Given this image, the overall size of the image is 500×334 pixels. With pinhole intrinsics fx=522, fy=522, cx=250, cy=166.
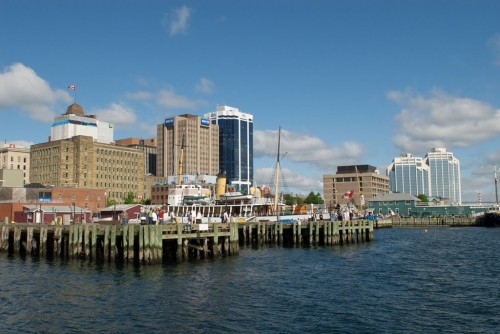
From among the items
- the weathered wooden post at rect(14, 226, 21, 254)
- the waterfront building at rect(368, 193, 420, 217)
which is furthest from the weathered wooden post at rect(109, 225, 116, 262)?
the waterfront building at rect(368, 193, 420, 217)

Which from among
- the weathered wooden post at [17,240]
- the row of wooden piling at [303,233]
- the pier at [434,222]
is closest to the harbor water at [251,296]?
the weathered wooden post at [17,240]

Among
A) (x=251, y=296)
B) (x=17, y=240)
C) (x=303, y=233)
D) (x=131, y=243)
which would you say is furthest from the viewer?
(x=303, y=233)

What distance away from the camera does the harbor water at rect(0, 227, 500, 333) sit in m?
27.7

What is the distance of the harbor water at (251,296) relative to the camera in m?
27.7

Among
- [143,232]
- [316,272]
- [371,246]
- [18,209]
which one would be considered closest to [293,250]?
[371,246]

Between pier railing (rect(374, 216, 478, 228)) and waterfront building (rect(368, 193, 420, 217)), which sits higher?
waterfront building (rect(368, 193, 420, 217))

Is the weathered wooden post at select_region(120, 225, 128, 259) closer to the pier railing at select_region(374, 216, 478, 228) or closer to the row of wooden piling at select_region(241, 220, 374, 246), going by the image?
the row of wooden piling at select_region(241, 220, 374, 246)

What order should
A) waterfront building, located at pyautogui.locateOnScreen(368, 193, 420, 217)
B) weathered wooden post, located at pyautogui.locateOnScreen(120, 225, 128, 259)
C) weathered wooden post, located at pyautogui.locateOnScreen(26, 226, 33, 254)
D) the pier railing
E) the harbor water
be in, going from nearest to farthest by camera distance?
the harbor water → weathered wooden post, located at pyautogui.locateOnScreen(120, 225, 128, 259) → weathered wooden post, located at pyautogui.locateOnScreen(26, 226, 33, 254) → the pier railing → waterfront building, located at pyautogui.locateOnScreen(368, 193, 420, 217)

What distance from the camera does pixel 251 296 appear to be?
3469 centimetres

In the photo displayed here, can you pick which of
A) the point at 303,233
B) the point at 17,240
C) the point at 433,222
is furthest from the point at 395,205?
the point at 17,240

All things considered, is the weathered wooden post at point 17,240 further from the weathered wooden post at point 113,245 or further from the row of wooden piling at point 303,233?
the row of wooden piling at point 303,233

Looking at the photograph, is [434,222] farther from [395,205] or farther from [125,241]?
[125,241]

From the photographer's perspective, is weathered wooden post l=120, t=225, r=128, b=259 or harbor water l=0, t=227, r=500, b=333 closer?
harbor water l=0, t=227, r=500, b=333

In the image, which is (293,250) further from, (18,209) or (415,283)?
(18,209)
